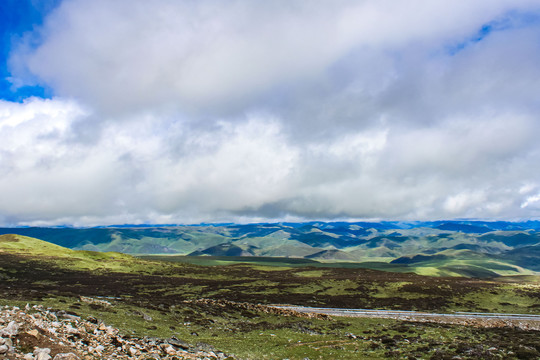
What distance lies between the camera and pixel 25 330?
21000 mm

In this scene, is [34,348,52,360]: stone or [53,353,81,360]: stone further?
[53,353,81,360]: stone

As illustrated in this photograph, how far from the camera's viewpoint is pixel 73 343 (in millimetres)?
22469

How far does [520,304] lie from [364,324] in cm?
6283

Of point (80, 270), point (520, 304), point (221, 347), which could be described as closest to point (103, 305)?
point (221, 347)

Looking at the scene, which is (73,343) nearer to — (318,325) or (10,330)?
(10,330)

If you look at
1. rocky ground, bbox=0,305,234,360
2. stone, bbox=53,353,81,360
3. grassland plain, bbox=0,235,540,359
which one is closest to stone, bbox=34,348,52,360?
rocky ground, bbox=0,305,234,360

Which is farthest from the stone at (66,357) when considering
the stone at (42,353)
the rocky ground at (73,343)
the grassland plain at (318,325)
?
the grassland plain at (318,325)

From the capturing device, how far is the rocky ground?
18.6 meters

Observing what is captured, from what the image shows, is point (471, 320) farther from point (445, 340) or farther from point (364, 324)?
point (445, 340)

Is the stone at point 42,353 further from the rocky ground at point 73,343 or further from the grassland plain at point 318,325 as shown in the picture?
the grassland plain at point 318,325

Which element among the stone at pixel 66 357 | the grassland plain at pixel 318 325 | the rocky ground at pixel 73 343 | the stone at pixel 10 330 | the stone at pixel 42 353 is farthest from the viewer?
the grassland plain at pixel 318 325

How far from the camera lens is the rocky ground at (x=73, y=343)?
18641 mm

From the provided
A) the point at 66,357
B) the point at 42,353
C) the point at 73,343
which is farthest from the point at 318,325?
the point at 42,353

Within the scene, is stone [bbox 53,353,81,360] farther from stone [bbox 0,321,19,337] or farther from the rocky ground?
stone [bbox 0,321,19,337]
